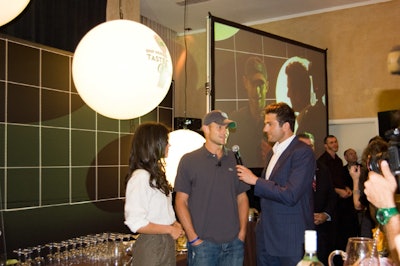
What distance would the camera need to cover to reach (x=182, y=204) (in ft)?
8.94

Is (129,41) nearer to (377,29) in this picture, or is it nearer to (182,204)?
(182,204)

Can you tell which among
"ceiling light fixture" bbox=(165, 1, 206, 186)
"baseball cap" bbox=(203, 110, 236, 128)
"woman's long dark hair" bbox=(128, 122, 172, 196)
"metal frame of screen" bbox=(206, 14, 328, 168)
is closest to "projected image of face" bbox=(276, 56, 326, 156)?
"metal frame of screen" bbox=(206, 14, 328, 168)

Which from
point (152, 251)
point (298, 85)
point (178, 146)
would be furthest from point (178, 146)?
point (298, 85)

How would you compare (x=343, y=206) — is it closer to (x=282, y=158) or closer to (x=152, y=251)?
(x=282, y=158)

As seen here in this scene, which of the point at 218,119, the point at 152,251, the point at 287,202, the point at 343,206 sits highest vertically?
the point at 218,119

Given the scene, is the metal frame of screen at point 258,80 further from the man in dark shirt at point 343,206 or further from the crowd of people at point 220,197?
the crowd of people at point 220,197

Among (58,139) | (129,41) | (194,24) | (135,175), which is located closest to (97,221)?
(58,139)

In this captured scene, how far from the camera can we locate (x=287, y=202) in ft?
8.37

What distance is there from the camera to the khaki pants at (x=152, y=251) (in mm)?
2223

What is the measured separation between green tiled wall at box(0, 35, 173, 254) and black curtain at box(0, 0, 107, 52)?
9cm

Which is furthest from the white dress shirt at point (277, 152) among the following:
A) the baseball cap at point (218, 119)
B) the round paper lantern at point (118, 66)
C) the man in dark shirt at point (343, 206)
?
the man in dark shirt at point (343, 206)

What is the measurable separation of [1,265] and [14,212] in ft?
7.68

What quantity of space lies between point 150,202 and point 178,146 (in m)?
0.86

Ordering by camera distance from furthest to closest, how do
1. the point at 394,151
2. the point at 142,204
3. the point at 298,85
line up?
1. the point at 298,85
2. the point at 142,204
3. the point at 394,151
